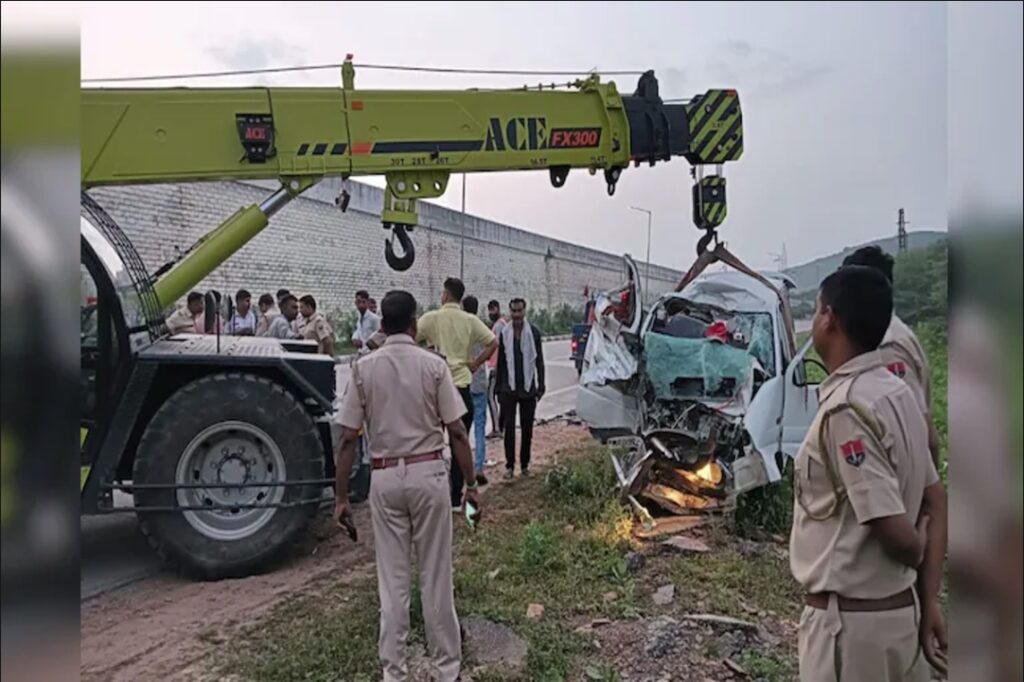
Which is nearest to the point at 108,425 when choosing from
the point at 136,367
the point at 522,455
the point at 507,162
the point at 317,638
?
the point at 136,367

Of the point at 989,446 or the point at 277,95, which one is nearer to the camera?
the point at 989,446

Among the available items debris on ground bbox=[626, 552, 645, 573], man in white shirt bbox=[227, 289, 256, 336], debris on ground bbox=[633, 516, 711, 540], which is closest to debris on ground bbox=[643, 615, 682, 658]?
debris on ground bbox=[626, 552, 645, 573]

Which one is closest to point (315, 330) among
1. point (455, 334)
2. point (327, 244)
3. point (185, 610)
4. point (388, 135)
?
point (455, 334)

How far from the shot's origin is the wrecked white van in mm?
5465

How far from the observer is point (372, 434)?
3.23 meters

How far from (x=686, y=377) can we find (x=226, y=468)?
Answer: 126 inches

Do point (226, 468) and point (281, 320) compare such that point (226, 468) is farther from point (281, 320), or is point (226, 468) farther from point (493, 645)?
point (281, 320)

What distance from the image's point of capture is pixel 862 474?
171 cm

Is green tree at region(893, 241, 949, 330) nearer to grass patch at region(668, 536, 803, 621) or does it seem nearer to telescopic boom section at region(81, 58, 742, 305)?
grass patch at region(668, 536, 803, 621)

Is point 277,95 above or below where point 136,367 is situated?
above

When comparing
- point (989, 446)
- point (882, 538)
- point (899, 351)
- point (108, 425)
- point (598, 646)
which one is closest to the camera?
point (989, 446)

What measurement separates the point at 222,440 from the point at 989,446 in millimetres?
4313

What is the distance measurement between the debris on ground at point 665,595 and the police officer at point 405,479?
1328 mm

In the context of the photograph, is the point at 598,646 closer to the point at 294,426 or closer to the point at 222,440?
the point at 294,426
